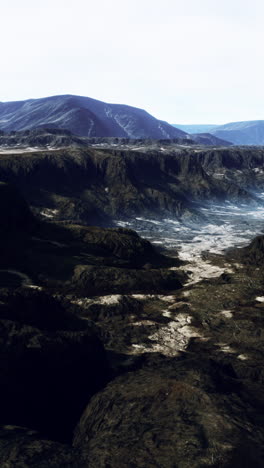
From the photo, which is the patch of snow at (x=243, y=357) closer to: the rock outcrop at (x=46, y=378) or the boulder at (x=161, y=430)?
the rock outcrop at (x=46, y=378)

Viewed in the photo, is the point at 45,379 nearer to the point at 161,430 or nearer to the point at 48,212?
the point at 161,430

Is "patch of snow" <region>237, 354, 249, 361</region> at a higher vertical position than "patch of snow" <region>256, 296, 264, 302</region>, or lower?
lower

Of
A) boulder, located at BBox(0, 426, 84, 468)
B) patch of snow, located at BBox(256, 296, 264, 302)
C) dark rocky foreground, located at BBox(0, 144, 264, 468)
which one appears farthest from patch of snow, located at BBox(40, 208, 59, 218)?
boulder, located at BBox(0, 426, 84, 468)

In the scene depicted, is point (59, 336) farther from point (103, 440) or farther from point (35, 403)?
point (103, 440)

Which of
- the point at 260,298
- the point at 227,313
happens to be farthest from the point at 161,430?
the point at 260,298

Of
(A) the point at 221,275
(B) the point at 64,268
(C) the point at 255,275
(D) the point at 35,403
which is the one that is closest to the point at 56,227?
(B) the point at 64,268

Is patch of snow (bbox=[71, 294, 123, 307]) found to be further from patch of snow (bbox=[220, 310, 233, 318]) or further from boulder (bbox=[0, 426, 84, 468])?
boulder (bbox=[0, 426, 84, 468])

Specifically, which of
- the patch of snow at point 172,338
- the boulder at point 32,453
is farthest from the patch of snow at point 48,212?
the boulder at point 32,453

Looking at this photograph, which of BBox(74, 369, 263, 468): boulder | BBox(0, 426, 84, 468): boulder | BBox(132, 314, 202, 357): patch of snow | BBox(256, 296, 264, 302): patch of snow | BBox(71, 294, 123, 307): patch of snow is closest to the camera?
BBox(0, 426, 84, 468): boulder
